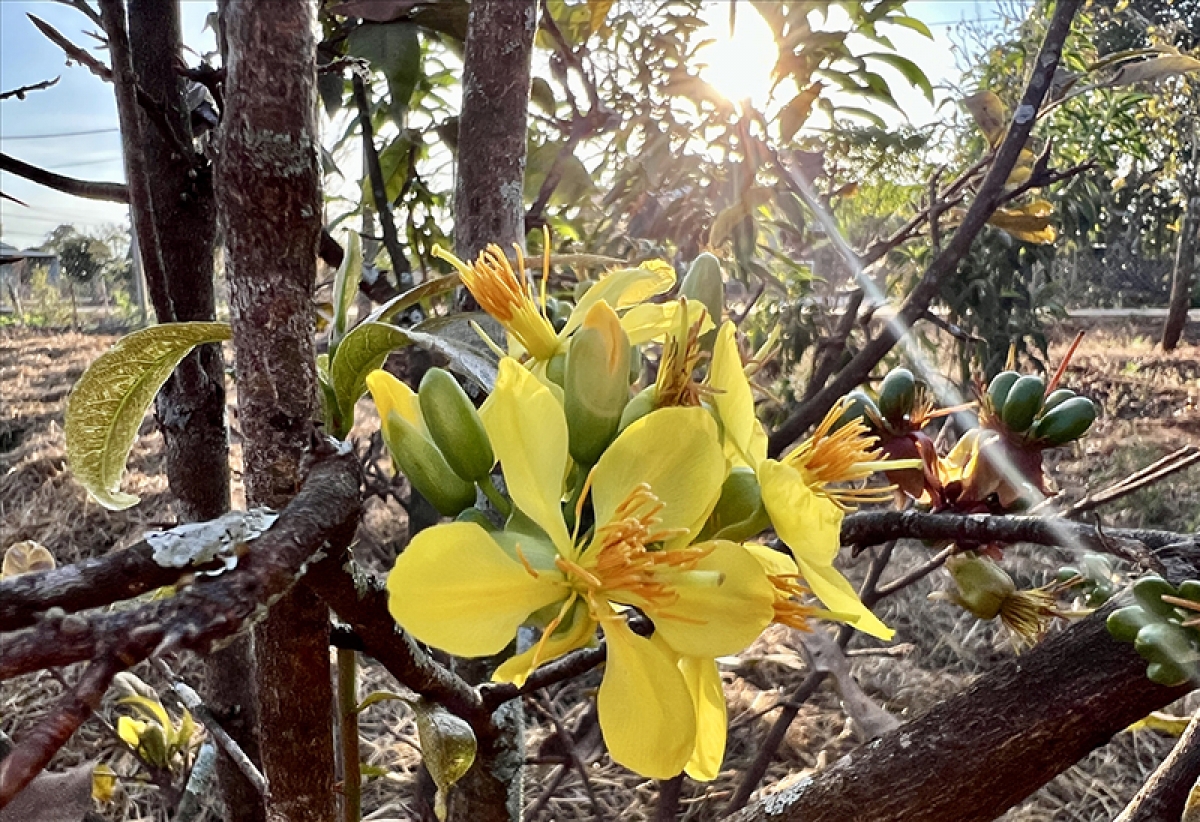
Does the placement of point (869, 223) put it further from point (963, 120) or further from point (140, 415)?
point (140, 415)

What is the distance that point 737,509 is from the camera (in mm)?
305

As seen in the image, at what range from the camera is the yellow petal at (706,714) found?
0.96 ft

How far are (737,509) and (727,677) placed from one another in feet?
A: 4.44

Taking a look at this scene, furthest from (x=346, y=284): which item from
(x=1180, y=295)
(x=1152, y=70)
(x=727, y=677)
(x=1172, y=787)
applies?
(x=1180, y=295)

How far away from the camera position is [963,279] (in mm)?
2965

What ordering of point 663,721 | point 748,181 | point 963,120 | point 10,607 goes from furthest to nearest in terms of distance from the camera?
1. point 963,120
2. point 748,181
3. point 663,721
4. point 10,607

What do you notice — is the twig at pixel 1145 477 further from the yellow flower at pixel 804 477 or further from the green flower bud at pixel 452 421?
the green flower bud at pixel 452 421

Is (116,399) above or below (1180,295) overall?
above

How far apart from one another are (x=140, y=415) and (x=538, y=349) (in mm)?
171

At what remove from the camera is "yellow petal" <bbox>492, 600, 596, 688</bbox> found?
0.24 metres

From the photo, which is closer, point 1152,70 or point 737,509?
point 737,509

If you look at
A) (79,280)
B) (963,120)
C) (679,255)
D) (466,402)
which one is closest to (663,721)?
(466,402)

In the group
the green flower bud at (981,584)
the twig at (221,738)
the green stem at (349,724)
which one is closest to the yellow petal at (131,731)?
the twig at (221,738)

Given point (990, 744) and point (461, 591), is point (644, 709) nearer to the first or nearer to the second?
point (461, 591)
